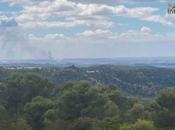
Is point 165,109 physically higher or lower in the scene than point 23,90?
lower

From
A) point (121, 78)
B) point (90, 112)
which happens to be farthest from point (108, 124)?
point (121, 78)

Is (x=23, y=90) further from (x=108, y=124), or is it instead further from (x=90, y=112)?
(x=108, y=124)

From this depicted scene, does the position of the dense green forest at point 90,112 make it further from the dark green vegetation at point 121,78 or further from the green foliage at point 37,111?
the dark green vegetation at point 121,78

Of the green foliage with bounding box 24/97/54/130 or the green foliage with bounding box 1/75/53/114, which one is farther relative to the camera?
the green foliage with bounding box 1/75/53/114

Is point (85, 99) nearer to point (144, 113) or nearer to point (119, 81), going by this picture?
point (144, 113)

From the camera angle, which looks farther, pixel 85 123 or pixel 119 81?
pixel 119 81

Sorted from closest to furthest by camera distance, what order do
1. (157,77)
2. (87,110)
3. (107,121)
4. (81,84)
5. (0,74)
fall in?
(107,121) → (87,110) → (81,84) → (0,74) → (157,77)

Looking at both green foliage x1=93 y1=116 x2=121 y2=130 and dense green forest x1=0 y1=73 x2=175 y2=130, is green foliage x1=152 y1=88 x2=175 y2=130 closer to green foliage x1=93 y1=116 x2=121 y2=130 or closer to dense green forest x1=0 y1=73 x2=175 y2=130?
dense green forest x1=0 y1=73 x2=175 y2=130

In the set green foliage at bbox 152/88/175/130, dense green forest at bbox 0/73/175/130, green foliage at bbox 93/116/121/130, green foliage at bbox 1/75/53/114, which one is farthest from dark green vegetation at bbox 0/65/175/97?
→ green foliage at bbox 93/116/121/130

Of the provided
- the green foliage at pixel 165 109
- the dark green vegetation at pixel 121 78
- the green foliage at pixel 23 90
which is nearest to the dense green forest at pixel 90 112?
the green foliage at pixel 165 109

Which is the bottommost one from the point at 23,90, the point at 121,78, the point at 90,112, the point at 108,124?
the point at 121,78

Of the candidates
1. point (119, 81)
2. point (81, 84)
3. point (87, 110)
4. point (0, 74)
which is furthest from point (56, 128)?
point (119, 81)
